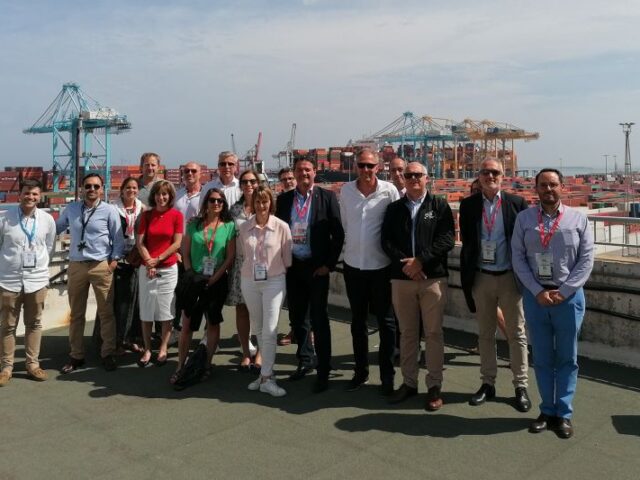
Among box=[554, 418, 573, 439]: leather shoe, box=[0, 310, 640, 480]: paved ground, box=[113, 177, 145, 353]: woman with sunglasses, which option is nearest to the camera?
box=[0, 310, 640, 480]: paved ground

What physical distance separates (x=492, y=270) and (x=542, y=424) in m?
0.99

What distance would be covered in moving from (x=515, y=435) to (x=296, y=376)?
169 centimetres

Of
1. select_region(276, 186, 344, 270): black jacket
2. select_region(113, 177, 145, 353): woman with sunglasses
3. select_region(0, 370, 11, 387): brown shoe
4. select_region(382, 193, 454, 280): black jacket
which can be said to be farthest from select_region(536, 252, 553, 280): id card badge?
select_region(0, 370, 11, 387): brown shoe

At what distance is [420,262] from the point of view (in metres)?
3.28

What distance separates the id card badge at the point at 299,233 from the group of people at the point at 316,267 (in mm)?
11

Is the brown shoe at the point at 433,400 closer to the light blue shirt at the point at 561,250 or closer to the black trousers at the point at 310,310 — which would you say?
the black trousers at the point at 310,310

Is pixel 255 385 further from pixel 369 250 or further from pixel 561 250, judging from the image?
pixel 561 250

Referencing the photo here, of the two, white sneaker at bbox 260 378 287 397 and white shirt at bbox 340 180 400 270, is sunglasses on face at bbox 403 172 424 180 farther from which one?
white sneaker at bbox 260 378 287 397

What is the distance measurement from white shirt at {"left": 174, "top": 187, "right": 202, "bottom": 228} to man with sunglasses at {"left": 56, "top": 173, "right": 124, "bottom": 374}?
1.88 feet

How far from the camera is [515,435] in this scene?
2.95 metres

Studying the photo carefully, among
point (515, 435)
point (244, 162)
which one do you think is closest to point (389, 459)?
point (515, 435)

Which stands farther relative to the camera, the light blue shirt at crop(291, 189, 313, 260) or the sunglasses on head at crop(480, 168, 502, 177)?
the light blue shirt at crop(291, 189, 313, 260)

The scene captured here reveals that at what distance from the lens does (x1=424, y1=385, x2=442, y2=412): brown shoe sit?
3307 mm

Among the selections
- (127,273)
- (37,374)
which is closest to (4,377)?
(37,374)
